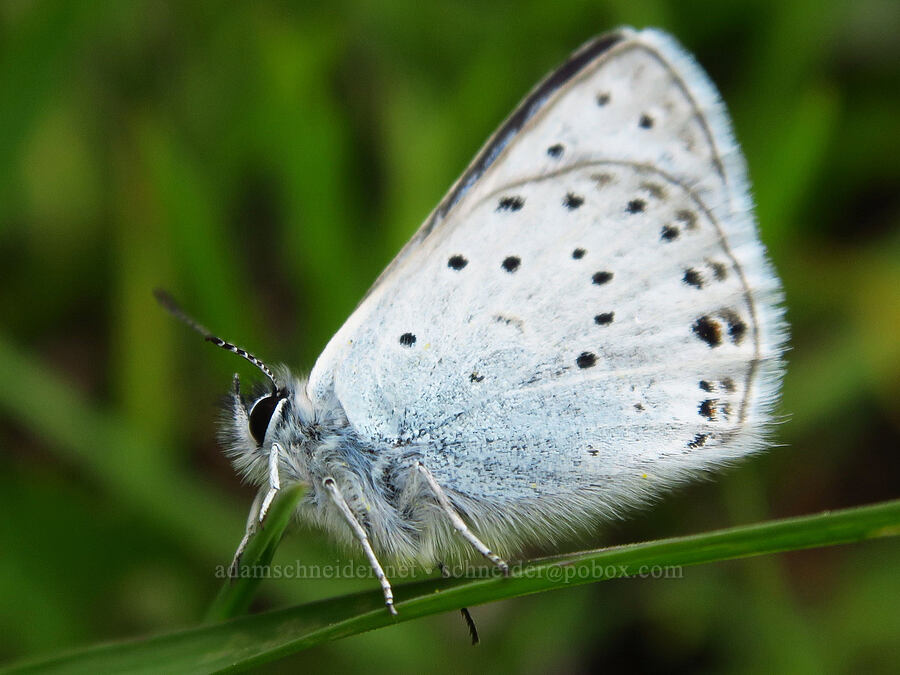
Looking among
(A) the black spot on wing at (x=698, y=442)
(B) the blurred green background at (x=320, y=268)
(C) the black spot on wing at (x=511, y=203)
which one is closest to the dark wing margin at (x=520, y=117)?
(C) the black spot on wing at (x=511, y=203)

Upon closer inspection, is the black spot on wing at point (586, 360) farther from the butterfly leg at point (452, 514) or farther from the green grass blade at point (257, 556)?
the green grass blade at point (257, 556)

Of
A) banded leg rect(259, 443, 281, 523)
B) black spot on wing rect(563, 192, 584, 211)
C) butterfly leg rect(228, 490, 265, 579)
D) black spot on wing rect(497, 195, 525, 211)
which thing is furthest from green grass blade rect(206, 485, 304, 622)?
black spot on wing rect(563, 192, 584, 211)

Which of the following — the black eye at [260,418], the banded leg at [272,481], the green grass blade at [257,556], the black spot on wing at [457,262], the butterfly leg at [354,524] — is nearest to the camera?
the green grass blade at [257,556]

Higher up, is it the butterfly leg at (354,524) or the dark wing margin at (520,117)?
the dark wing margin at (520,117)

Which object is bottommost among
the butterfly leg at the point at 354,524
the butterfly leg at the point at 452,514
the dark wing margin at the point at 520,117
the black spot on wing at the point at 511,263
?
the butterfly leg at the point at 452,514

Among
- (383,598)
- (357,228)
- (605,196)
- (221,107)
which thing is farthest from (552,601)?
(221,107)

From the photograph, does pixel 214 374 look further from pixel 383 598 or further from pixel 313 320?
pixel 383 598

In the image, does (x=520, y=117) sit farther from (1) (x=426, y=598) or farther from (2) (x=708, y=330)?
(1) (x=426, y=598)
